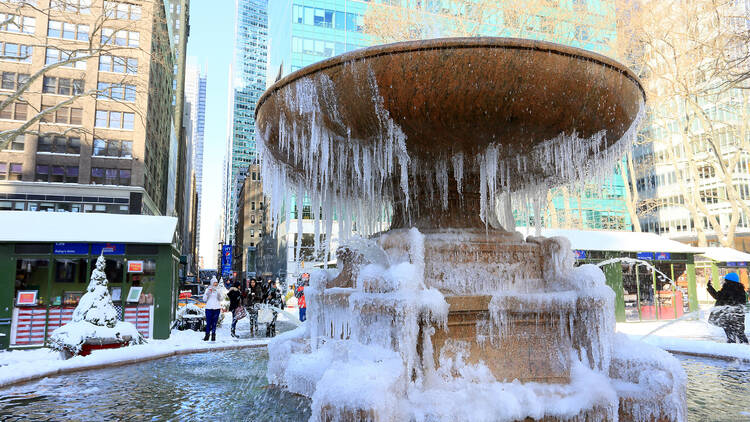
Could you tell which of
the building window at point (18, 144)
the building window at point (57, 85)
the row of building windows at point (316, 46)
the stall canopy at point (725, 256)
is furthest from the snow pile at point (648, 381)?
the building window at point (18, 144)

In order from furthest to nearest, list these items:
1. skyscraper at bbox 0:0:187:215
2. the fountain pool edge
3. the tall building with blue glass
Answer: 1. skyscraper at bbox 0:0:187:215
2. the tall building with blue glass
3. the fountain pool edge

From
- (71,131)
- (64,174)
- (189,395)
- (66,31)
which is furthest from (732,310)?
(66,31)

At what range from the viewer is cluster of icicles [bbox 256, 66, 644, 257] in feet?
14.3

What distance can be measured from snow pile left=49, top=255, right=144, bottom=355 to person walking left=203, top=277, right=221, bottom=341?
2.88 metres

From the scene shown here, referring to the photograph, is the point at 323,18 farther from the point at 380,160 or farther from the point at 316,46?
the point at 380,160

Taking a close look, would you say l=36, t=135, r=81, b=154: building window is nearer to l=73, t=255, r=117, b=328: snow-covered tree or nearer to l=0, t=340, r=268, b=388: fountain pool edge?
l=73, t=255, r=117, b=328: snow-covered tree

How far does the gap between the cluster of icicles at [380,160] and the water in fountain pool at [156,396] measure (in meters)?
2.20

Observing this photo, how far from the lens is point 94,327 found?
8305 millimetres

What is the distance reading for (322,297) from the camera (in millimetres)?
5145

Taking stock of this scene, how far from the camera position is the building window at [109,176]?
43.9m

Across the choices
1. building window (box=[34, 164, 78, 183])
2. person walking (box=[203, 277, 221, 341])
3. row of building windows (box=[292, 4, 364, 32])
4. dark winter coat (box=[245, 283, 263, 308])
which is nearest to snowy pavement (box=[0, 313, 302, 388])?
person walking (box=[203, 277, 221, 341])

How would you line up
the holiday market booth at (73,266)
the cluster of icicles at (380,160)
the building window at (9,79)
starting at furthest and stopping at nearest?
the building window at (9,79)
the holiday market booth at (73,266)
the cluster of icicles at (380,160)

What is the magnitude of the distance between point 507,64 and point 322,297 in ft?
9.70

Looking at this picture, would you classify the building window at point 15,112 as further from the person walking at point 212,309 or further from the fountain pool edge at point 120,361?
the fountain pool edge at point 120,361
